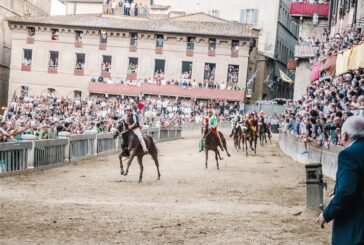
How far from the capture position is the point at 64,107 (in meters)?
55.3

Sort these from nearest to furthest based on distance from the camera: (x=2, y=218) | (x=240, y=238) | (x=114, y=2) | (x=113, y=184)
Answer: (x=240, y=238) → (x=2, y=218) → (x=113, y=184) → (x=114, y=2)

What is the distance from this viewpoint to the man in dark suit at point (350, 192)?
544 cm

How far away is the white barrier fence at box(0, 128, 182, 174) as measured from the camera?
19.2 m

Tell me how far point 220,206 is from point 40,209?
398 cm

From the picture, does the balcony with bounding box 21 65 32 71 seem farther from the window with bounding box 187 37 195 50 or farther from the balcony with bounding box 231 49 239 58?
the balcony with bounding box 231 49 239 58

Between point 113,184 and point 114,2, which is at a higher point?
point 114,2

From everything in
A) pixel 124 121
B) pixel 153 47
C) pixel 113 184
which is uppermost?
pixel 153 47

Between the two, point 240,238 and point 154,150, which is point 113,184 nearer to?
point 154,150

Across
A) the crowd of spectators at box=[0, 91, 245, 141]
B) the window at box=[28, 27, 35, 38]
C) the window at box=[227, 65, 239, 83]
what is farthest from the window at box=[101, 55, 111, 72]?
the window at box=[227, 65, 239, 83]

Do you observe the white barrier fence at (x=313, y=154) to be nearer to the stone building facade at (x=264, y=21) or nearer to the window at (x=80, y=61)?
the window at (x=80, y=61)

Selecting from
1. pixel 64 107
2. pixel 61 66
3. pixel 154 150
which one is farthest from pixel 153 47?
pixel 154 150

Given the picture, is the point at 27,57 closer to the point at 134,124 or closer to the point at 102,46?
the point at 102,46

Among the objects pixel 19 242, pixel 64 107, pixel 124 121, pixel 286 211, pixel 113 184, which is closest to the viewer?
pixel 19 242

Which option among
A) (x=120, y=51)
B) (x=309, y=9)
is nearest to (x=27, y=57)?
(x=120, y=51)
